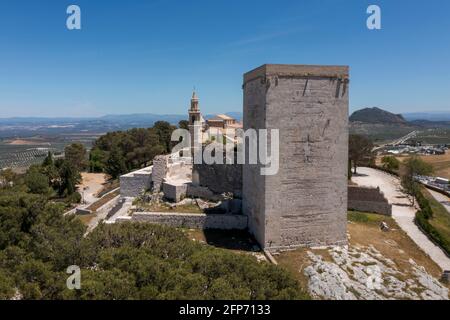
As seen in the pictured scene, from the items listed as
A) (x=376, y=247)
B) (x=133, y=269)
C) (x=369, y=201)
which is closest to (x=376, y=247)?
(x=376, y=247)

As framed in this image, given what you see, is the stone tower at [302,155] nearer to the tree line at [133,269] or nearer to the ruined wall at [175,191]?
the ruined wall at [175,191]

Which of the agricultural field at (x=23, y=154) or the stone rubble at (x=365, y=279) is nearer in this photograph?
the stone rubble at (x=365, y=279)

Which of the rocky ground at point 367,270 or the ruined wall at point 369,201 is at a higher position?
the ruined wall at point 369,201

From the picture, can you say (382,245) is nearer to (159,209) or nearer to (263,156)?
(263,156)

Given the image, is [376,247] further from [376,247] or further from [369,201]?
[369,201]

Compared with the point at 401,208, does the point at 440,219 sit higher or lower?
lower

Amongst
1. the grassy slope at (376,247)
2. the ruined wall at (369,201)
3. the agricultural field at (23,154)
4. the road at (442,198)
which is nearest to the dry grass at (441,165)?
the road at (442,198)

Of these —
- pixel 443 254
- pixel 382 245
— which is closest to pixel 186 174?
pixel 382 245
